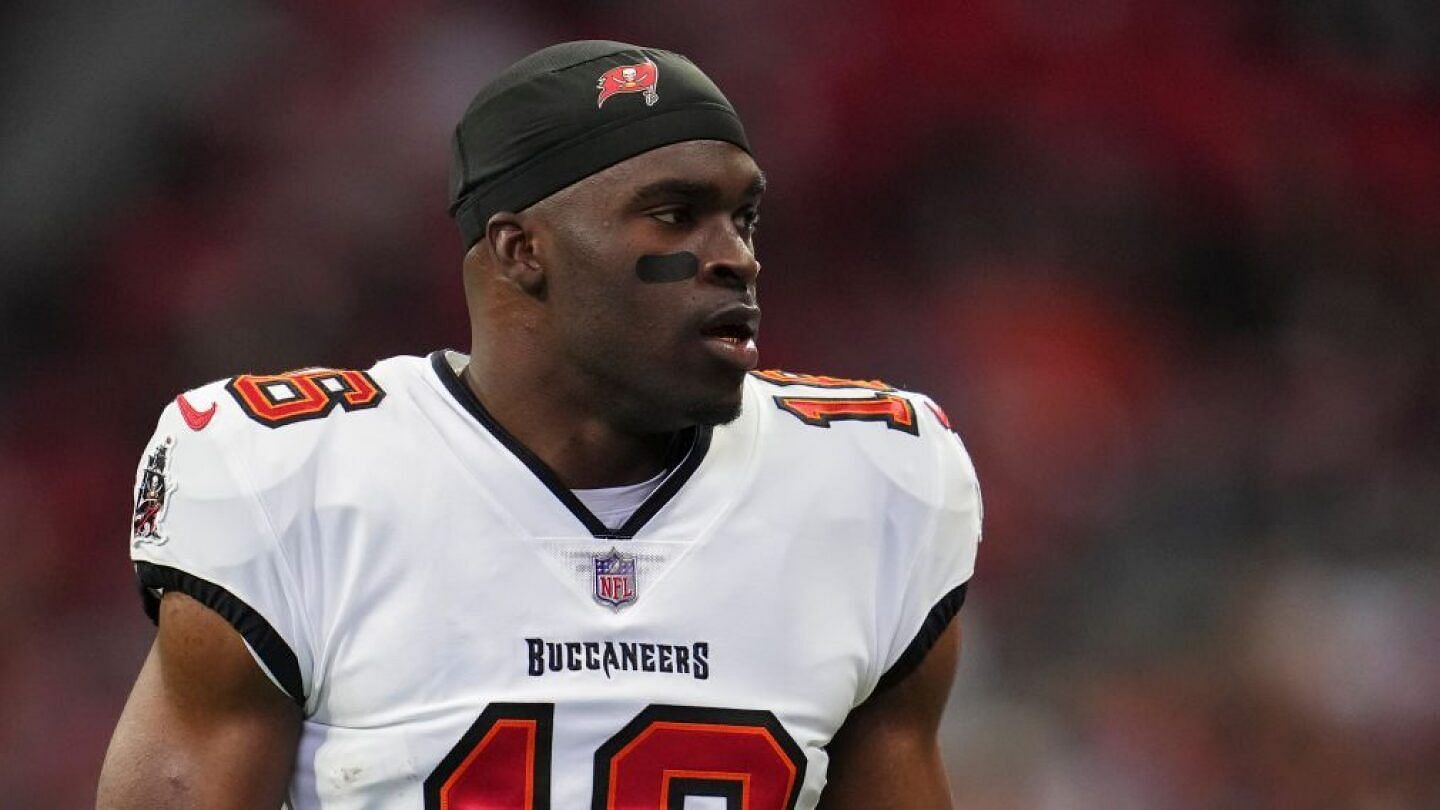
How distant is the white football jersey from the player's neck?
28 mm

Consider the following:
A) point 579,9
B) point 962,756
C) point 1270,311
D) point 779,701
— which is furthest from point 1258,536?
point 779,701

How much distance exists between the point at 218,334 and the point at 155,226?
0.86ft

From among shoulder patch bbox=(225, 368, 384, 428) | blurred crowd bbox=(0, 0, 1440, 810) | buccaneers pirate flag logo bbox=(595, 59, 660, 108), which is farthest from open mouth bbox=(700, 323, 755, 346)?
blurred crowd bbox=(0, 0, 1440, 810)

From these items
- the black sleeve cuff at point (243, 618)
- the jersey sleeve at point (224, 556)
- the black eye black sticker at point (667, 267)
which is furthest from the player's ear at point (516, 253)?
the black sleeve cuff at point (243, 618)

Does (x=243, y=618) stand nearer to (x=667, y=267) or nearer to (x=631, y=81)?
(x=667, y=267)

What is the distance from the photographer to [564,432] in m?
2.21

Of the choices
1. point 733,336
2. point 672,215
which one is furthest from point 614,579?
point 672,215

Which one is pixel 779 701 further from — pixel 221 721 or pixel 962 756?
pixel 962 756

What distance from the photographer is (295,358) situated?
4305 mm

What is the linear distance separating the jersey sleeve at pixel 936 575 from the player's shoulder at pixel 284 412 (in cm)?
59

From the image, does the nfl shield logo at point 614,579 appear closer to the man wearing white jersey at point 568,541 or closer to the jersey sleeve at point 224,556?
the man wearing white jersey at point 568,541

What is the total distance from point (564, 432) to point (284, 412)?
11.6 inches

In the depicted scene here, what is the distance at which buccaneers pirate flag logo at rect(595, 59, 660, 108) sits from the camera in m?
2.16

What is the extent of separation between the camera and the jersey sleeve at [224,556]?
6.61ft
